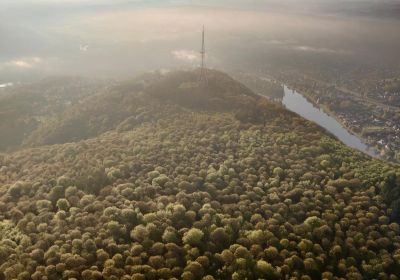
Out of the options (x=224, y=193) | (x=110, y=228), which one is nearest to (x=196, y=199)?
(x=224, y=193)

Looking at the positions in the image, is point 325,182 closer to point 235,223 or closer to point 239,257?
point 235,223

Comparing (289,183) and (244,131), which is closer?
(289,183)

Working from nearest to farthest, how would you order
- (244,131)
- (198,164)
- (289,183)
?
(289,183) → (198,164) → (244,131)

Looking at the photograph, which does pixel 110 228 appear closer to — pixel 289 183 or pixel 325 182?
pixel 289 183

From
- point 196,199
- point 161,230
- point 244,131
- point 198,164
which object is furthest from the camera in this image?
point 244,131

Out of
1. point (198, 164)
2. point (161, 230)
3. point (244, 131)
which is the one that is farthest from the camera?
point (244, 131)

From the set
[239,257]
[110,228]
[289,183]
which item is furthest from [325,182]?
[110,228]
